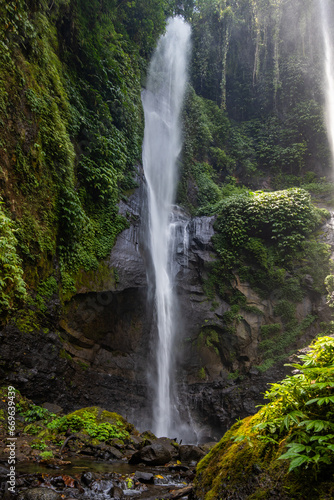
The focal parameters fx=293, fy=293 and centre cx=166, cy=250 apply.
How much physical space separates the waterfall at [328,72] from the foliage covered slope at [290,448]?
2029 cm

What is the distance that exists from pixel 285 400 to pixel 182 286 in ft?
37.4

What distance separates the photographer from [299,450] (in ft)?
4.99

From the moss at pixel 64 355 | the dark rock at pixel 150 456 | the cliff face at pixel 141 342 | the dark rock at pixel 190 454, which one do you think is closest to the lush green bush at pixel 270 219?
the cliff face at pixel 141 342

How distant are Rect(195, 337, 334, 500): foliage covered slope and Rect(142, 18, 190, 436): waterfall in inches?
347

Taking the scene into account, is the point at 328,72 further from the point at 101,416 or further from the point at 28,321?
the point at 101,416

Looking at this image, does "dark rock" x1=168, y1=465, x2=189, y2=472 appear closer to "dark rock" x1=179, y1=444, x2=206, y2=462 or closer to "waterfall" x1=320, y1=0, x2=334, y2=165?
"dark rock" x1=179, y1=444, x2=206, y2=462

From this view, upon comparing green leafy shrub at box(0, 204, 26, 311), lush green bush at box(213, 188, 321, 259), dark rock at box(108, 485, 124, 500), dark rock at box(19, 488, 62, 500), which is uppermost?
lush green bush at box(213, 188, 321, 259)

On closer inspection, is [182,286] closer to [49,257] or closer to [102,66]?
[49,257]

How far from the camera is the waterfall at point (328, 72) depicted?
18847 millimetres

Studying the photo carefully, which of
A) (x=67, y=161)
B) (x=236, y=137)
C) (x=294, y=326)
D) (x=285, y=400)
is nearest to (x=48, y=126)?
(x=67, y=161)

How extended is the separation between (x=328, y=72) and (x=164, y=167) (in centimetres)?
1439

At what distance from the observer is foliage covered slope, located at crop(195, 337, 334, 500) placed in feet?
4.96

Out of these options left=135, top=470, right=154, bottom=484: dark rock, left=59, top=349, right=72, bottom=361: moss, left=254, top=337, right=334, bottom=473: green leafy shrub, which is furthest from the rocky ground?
A: left=254, top=337, right=334, bottom=473: green leafy shrub

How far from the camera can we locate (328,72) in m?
20.8
